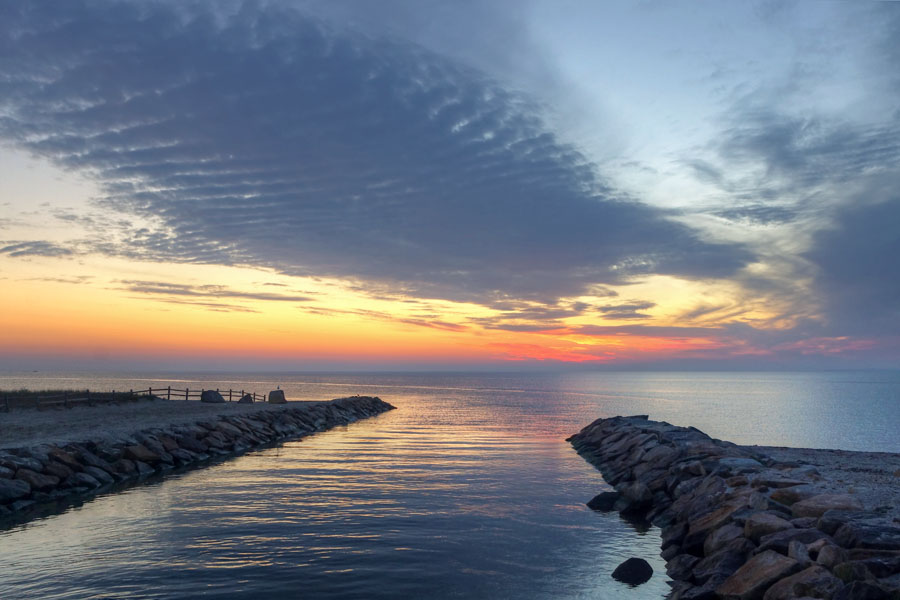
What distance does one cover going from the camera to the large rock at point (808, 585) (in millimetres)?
9328

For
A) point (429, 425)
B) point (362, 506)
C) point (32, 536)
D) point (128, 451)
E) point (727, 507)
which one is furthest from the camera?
point (429, 425)

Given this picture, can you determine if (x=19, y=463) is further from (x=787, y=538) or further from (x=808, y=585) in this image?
(x=808, y=585)

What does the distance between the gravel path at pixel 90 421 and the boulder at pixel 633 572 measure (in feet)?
77.7

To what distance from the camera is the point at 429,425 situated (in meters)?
53.7

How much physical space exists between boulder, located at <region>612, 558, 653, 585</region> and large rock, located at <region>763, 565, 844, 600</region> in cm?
344

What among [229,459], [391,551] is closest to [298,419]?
[229,459]

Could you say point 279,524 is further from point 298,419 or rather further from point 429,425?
point 429,425

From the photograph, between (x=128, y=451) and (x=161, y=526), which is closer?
(x=161, y=526)

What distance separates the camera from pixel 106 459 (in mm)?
25078

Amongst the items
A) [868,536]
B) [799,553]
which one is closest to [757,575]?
[799,553]

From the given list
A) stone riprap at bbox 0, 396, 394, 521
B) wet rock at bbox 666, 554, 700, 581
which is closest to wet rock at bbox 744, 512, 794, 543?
wet rock at bbox 666, 554, 700, 581

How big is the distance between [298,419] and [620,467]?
28.1 metres

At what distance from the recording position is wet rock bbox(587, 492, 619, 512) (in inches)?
810

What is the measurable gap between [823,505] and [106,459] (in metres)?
26.3
